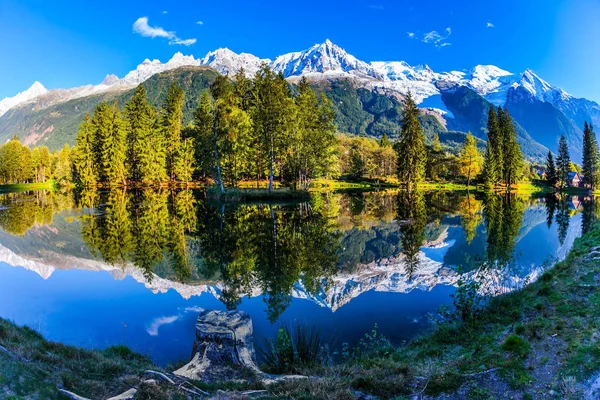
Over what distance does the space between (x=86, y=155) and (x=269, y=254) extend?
7215 centimetres

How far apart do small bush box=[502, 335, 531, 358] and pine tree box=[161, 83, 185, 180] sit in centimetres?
7084

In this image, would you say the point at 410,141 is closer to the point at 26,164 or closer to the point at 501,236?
the point at 501,236

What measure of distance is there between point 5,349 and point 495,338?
353 inches

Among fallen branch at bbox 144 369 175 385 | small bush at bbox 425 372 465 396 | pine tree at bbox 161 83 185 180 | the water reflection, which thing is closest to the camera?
fallen branch at bbox 144 369 175 385

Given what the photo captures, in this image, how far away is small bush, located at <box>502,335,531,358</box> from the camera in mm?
6746

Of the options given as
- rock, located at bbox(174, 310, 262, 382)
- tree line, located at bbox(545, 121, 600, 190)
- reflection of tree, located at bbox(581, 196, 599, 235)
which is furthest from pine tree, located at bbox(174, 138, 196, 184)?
tree line, located at bbox(545, 121, 600, 190)

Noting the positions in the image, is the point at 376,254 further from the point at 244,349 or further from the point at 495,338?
the point at 244,349

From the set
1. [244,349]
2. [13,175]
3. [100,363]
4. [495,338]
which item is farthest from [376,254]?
[13,175]

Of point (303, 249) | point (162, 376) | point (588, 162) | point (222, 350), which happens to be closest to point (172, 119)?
point (303, 249)

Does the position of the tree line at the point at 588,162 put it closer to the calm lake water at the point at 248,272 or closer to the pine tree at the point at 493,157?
the pine tree at the point at 493,157

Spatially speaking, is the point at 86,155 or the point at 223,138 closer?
the point at 223,138

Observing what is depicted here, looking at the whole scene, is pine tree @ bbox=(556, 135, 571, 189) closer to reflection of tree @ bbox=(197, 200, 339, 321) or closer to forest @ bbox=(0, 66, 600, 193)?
forest @ bbox=(0, 66, 600, 193)

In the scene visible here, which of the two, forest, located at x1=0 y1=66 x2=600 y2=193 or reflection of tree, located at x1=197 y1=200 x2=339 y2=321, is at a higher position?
forest, located at x1=0 y1=66 x2=600 y2=193

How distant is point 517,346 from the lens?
694 cm
